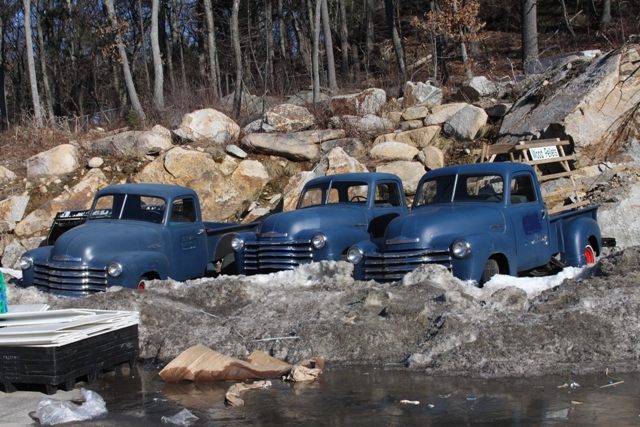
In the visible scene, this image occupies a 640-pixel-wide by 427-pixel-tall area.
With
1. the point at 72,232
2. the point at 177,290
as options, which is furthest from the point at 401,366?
the point at 72,232

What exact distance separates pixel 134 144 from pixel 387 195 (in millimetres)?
9301

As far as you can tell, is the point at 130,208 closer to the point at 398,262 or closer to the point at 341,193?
the point at 341,193

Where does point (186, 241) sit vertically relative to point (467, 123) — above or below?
below

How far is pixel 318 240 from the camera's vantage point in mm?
9578

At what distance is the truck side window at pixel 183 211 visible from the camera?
34.7 feet

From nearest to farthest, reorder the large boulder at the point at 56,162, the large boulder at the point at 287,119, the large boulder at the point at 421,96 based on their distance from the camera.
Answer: the large boulder at the point at 56,162 → the large boulder at the point at 287,119 → the large boulder at the point at 421,96

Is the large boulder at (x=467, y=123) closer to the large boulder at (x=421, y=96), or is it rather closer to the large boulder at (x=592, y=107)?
the large boulder at (x=592, y=107)

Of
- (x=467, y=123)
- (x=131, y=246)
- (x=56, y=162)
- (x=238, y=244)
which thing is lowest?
(x=238, y=244)

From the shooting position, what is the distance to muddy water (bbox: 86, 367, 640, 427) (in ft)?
15.8

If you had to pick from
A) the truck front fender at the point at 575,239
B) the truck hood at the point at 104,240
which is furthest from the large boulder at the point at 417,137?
the truck hood at the point at 104,240

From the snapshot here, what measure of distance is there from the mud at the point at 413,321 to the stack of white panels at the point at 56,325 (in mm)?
784

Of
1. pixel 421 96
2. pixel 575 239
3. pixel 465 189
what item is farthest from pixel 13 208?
pixel 575 239

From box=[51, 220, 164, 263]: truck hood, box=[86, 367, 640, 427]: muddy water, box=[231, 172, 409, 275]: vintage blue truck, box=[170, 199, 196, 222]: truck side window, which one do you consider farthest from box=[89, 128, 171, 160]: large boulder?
box=[86, 367, 640, 427]: muddy water

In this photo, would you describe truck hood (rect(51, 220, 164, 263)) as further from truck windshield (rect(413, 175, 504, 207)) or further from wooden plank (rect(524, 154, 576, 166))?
wooden plank (rect(524, 154, 576, 166))
